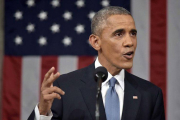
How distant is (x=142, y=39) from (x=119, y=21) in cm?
126

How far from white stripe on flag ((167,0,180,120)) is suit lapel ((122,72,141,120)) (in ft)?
3.64

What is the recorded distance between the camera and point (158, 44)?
3164 mm

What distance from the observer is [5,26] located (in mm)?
3326

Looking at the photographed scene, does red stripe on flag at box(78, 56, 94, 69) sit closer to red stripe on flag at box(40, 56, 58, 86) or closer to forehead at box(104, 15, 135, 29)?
red stripe on flag at box(40, 56, 58, 86)

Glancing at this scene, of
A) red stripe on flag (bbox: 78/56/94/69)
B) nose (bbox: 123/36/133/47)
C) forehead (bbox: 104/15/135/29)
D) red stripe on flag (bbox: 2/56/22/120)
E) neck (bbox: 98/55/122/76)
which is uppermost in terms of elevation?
forehead (bbox: 104/15/135/29)

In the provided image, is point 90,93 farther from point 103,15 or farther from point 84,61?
point 84,61

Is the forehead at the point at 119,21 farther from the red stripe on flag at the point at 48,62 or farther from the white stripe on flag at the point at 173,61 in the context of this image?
the red stripe on flag at the point at 48,62

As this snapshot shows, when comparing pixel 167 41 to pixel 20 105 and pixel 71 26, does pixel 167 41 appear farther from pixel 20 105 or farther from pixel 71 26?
pixel 20 105

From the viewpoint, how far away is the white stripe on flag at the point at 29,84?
3.26 metres

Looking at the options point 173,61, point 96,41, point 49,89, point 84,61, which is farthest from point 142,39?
point 49,89

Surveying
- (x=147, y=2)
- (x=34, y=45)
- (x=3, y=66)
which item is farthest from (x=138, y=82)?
(x=3, y=66)

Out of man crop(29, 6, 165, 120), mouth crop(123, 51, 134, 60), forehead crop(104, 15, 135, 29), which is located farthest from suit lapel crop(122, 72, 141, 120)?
forehead crop(104, 15, 135, 29)

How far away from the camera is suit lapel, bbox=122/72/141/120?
1943mm

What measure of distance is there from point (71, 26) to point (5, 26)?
0.75 metres
